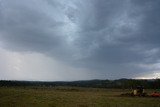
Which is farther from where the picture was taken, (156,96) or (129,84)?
(129,84)

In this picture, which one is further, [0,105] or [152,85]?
[152,85]

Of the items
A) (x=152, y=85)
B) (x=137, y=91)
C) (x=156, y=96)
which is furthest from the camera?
(x=152, y=85)

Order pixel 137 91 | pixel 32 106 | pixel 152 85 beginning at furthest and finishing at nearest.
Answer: pixel 152 85, pixel 137 91, pixel 32 106

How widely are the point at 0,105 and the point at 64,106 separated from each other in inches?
399

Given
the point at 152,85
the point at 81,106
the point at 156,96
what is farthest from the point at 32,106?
the point at 152,85

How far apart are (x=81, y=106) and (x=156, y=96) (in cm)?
3267

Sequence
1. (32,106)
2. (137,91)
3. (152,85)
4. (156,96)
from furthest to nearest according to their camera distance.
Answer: (152,85)
(137,91)
(156,96)
(32,106)

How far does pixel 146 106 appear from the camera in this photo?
4356 cm

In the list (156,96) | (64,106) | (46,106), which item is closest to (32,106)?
(46,106)

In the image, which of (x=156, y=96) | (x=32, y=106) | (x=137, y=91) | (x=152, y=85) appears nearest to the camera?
(x=32, y=106)

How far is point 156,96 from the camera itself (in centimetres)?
6838

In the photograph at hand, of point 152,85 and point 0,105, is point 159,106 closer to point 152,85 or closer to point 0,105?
point 0,105

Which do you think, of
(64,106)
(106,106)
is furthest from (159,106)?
(64,106)

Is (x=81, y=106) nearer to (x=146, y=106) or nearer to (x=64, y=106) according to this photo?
(x=64, y=106)
